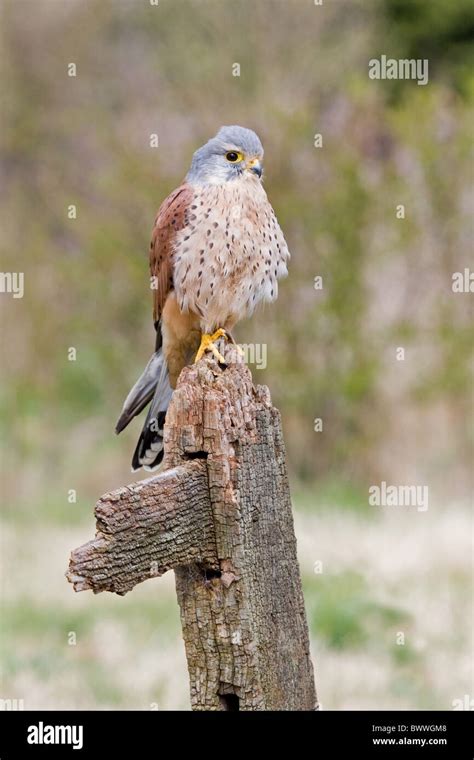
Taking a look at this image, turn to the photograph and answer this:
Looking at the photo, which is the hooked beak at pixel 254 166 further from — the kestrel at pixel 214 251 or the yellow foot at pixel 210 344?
the yellow foot at pixel 210 344

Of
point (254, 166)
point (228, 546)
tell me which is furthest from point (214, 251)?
point (228, 546)

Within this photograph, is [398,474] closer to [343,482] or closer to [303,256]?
[343,482]

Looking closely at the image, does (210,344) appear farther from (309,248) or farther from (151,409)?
(309,248)

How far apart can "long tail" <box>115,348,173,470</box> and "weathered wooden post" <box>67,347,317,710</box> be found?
0.74 m

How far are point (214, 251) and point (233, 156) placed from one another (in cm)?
35

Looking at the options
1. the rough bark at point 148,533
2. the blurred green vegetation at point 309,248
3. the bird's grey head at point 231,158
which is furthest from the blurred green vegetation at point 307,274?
the rough bark at point 148,533

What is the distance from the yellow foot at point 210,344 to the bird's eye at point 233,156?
0.60m

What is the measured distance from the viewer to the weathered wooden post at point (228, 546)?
2.42 m

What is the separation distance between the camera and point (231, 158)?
367cm

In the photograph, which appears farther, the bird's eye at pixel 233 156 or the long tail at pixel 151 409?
the bird's eye at pixel 233 156

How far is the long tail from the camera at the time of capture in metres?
3.40

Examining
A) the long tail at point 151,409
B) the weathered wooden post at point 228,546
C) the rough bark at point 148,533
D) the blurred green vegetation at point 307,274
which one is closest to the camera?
the rough bark at point 148,533

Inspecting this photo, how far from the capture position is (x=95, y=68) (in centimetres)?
1291
